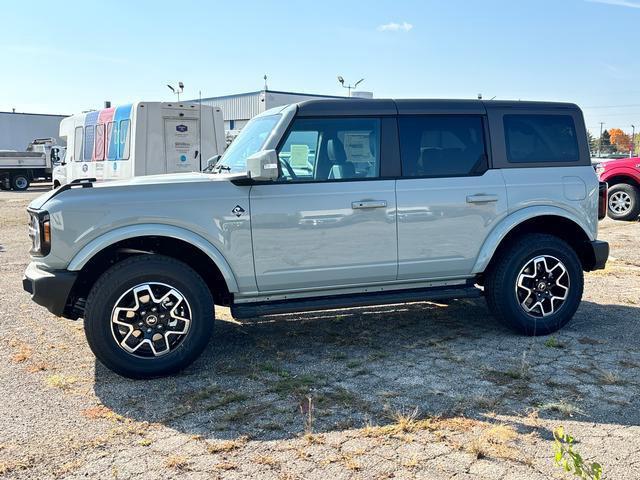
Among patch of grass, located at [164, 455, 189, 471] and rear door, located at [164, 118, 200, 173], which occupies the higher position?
rear door, located at [164, 118, 200, 173]

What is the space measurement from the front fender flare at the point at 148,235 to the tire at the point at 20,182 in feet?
98.0

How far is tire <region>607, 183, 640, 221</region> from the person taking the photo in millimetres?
13211

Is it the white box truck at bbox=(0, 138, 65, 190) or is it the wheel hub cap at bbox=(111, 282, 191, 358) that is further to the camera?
the white box truck at bbox=(0, 138, 65, 190)

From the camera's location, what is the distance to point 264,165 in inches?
170

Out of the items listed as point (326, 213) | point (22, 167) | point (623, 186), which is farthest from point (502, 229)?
point (22, 167)

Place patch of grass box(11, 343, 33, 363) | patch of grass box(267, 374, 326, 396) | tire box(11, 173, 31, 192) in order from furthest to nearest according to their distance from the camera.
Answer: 1. tire box(11, 173, 31, 192)
2. patch of grass box(11, 343, 33, 363)
3. patch of grass box(267, 374, 326, 396)

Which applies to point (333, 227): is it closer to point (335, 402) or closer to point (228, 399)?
point (335, 402)

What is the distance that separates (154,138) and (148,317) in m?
10.7

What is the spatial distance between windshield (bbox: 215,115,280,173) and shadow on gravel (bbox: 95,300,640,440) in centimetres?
149

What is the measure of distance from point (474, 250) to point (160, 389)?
2.71 meters

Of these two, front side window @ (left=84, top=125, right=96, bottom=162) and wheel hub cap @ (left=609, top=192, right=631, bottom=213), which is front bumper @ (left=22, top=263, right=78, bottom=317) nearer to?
wheel hub cap @ (left=609, top=192, right=631, bottom=213)

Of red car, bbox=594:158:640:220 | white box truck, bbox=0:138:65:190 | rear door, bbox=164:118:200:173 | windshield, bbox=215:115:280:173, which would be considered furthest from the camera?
white box truck, bbox=0:138:65:190

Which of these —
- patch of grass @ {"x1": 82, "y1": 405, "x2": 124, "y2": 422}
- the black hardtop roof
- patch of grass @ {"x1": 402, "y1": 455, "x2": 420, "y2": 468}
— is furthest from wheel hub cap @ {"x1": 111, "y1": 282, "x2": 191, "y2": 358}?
patch of grass @ {"x1": 402, "y1": 455, "x2": 420, "y2": 468}

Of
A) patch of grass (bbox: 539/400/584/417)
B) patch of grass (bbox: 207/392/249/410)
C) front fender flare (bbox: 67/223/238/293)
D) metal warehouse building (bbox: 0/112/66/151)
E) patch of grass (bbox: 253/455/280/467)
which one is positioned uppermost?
metal warehouse building (bbox: 0/112/66/151)
